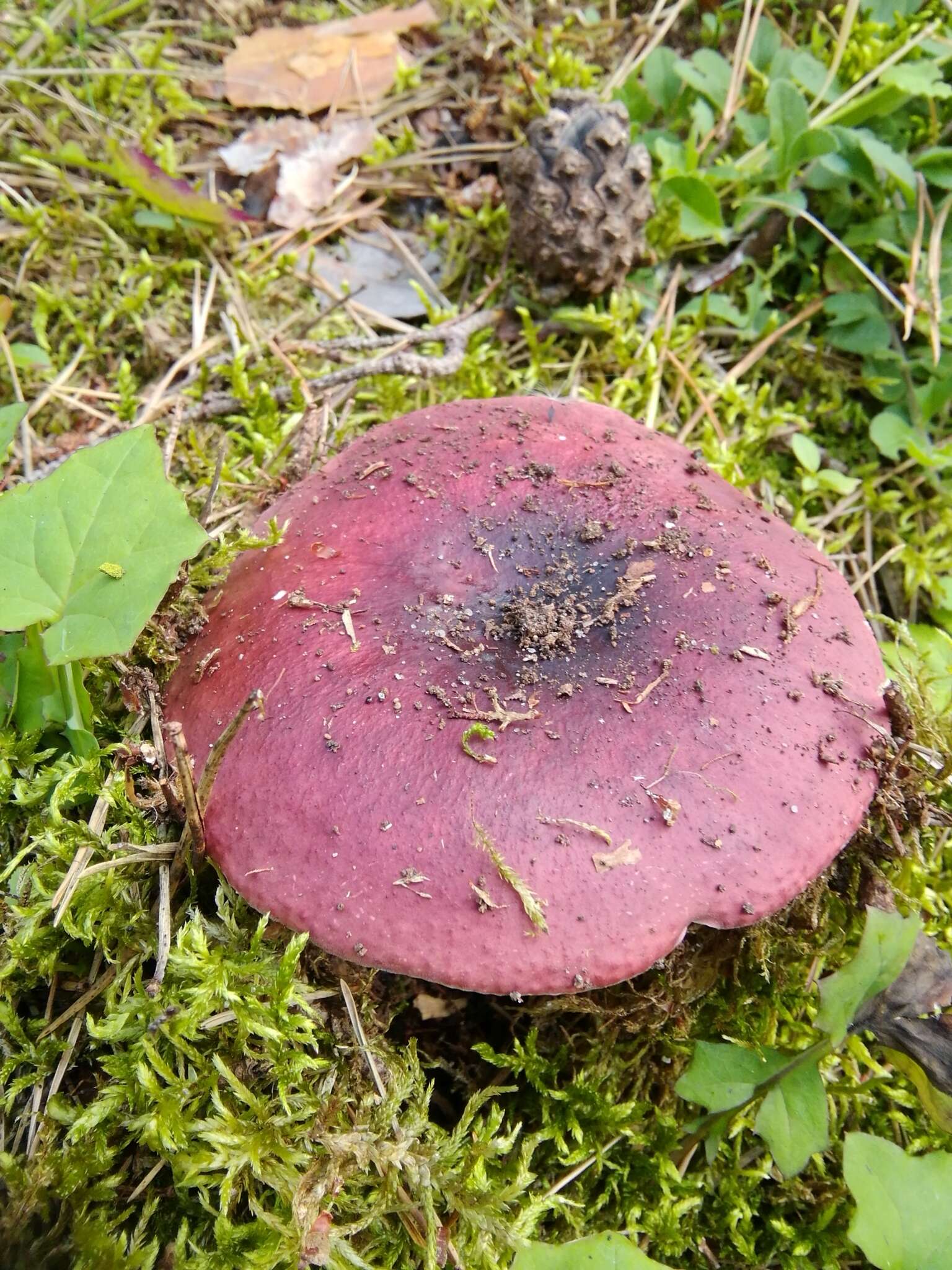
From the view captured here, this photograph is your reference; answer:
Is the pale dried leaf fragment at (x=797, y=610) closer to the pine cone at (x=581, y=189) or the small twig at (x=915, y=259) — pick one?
the small twig at (x=915, y=259)

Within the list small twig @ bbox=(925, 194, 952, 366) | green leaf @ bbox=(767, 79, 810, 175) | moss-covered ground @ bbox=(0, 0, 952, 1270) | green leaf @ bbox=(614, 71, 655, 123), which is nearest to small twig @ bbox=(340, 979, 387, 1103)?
moss-covered ground @ bbox=(0, 0, 952, 1270)

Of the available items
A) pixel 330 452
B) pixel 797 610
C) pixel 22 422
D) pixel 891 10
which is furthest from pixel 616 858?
pixel 891 10

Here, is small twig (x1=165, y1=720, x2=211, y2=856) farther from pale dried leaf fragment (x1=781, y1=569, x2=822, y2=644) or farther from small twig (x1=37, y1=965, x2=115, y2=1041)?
pale dried leaf fragment (x1=781, y1=569, x2=822, y2=644)

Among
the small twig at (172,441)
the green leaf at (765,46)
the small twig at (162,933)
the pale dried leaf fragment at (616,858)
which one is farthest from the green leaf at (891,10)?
the small twig at (162,933)

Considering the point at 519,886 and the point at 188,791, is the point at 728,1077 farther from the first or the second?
Result: the point at 188,791

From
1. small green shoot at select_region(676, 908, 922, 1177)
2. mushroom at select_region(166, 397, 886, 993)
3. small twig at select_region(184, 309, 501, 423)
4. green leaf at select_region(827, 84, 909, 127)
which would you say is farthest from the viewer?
green leaf at select_region(827, 84, 909, 127)

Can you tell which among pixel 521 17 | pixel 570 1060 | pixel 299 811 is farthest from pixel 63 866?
pixel 521 17
